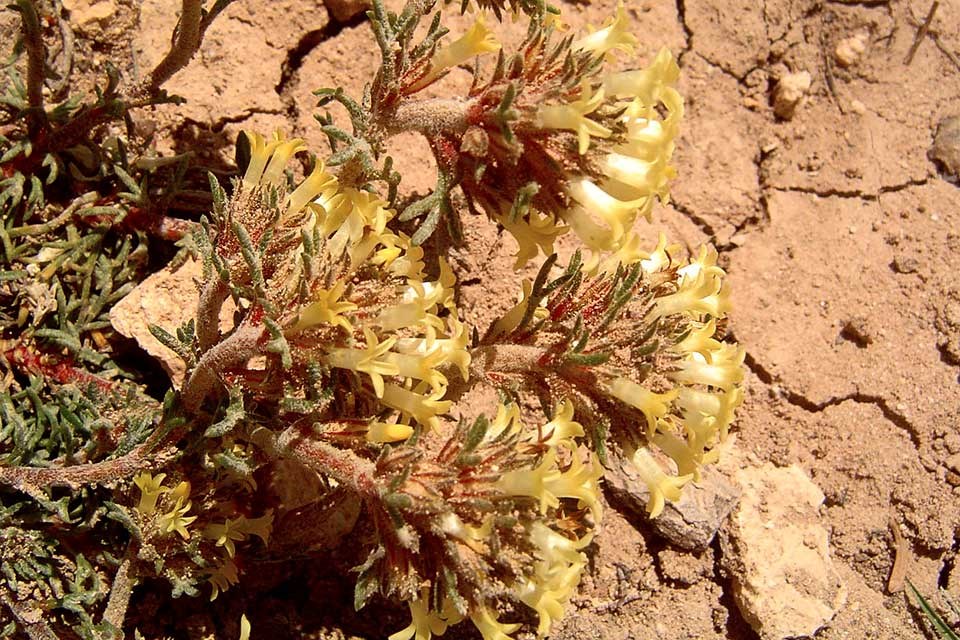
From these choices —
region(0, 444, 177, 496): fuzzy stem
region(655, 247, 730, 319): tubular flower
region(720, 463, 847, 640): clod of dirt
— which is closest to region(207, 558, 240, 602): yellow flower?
region(0, 444, 177, 496): fuzzy stem

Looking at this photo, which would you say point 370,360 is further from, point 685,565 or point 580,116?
point 685,565

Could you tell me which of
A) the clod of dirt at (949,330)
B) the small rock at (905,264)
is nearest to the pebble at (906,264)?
the small rock at (905,264)

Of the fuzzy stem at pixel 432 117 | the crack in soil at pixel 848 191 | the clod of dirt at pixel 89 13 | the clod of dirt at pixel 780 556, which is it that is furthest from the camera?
the crack in soil at pixel 848 191

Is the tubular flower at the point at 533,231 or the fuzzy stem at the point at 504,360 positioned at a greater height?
the tubular flower at the point at 533,231

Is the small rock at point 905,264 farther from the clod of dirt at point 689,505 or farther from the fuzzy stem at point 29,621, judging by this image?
the fuzzy stem at point 29,621

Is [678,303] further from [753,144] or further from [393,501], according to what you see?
[753,144]

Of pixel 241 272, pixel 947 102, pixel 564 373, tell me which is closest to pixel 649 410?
pixel 564 373

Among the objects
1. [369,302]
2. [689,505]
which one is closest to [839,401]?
[689,505]
